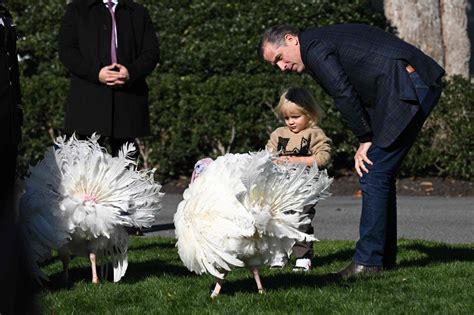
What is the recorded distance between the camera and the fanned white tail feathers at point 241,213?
6.27 m

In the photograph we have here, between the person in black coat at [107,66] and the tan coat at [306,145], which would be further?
the person in black coat at [107,66]

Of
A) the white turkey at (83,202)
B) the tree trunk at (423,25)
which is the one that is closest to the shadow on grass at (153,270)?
the white turkey at (83,202)

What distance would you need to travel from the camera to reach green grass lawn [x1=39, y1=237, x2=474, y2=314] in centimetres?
646

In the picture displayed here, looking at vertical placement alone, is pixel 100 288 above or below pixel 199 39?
below

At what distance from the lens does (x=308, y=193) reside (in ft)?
21.7

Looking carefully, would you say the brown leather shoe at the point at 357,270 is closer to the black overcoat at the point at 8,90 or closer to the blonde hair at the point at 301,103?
the blonde hair at the point at 301,103

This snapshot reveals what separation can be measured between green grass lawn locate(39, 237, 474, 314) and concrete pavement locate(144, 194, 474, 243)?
5.69 feet

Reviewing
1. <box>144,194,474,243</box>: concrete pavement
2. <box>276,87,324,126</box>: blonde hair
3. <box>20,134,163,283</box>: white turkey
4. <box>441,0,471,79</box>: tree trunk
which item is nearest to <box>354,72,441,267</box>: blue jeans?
<box>276,87,324,126</box>: blonde hair

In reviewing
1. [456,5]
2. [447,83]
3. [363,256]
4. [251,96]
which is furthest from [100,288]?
[456,5]

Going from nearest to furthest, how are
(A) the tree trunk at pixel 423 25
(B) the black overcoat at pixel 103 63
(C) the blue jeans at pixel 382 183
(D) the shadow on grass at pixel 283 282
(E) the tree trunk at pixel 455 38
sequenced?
(D) the shadow on grass at pixel 283 282, (C) the blue jeans at pixel 382 183, (B) the black overcoat at pixel 103 63, (A) the tree trunk at pixel 423 25, (E) the tree trunk at pixel 455 38

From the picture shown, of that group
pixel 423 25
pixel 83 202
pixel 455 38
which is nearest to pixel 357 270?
pixel 83 202

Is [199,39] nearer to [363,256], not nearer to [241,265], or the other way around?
[363,256]

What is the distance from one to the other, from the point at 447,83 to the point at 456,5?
6.36 feet

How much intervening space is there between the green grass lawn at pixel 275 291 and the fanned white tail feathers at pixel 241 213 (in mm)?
296
